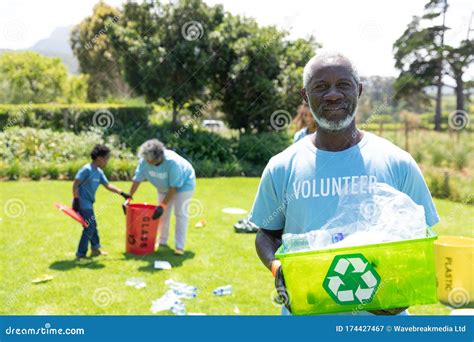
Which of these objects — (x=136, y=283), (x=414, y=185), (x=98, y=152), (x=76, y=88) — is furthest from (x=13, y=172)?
(x=76, y=88)

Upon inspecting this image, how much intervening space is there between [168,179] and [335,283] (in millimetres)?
4999

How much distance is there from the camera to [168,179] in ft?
22.0

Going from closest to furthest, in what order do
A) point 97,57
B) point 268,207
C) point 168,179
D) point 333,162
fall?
1. point 333,162
2. point 268,207
3. point 168,179
4. point 97,57

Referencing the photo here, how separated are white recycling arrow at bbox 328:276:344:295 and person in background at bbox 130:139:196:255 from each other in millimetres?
4642

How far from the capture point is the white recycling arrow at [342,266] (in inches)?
71.8

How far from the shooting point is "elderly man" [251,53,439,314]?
6.58 ft

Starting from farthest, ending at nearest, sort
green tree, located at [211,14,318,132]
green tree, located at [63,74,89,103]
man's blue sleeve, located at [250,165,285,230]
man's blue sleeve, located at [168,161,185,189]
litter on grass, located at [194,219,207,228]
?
green tree, located at [63,74,89,103] → green tree, located at [211,14,318,132] → litter on grass, located at [194,219,207,228] → man's blue sleeve, located at [168,161,185,189] → man's blue sleeve, located at [250,165,285,230]

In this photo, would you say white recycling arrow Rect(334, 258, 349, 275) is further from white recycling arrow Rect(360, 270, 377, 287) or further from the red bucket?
the red bucket

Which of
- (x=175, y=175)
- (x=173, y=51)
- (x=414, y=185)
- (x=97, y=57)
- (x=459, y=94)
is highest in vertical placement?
(x=97, y=57)

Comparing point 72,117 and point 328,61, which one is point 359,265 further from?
point 72,117

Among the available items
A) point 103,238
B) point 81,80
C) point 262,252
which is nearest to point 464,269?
point 262,252

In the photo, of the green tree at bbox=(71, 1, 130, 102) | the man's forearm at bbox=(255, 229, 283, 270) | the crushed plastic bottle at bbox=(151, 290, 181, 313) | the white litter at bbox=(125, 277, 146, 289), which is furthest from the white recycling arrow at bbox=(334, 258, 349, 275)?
the green tree at bbox=(71, 1, 130, 102)

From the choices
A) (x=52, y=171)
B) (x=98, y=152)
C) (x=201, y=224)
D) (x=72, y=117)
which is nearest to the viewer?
(x=98, y=152)

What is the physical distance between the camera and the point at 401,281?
184cm
